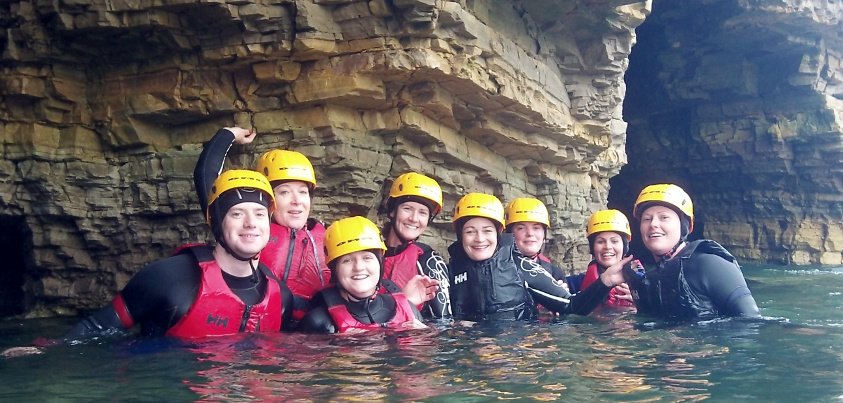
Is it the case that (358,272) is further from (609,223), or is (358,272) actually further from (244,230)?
(609,223)

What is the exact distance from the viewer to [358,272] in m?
5.20

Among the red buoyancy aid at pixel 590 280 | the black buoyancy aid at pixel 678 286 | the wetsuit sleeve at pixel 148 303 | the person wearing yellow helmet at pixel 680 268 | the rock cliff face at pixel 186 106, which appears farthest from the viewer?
the red buoyancy aid at pixel 590 280

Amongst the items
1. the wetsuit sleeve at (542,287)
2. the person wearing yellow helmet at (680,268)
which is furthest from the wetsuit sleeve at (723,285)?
the wetsuit sleeve at (542,287)

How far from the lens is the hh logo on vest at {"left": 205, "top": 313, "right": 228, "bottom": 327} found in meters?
4.92

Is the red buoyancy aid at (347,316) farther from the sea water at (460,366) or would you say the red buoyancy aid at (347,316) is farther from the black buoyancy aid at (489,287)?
the black buoyancy aid at (489,287)

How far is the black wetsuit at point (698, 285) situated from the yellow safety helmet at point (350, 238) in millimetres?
2457

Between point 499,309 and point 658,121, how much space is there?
1668 cm

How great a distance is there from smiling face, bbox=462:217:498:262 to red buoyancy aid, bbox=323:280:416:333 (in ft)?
4.21

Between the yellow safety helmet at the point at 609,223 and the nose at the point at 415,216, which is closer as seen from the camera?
the nose at the point at 415,216

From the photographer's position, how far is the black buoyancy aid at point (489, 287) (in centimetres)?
665

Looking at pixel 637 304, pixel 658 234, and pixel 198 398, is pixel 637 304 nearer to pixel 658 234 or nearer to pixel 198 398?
pixel 658 234

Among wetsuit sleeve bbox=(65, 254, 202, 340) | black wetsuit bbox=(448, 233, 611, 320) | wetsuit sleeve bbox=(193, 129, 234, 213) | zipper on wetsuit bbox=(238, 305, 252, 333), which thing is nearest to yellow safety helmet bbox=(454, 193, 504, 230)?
black wetsuit bbox=(448, 233, 611, 320)

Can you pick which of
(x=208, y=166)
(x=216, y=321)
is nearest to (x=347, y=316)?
(x=216, y=321)

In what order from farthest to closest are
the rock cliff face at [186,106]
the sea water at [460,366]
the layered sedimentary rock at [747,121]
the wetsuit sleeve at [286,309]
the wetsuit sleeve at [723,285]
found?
1. the layered sedimentary rock at [747,121]
2. the rock cliff face at [186,106]
3. the wetsuit sleeve at [723,285]
4. the wetsuit sleeve at [286,309]
5. the sea water at [460,366]
